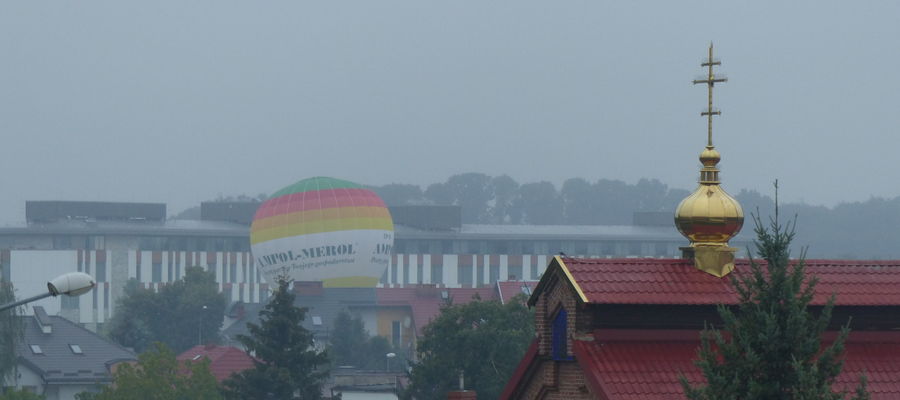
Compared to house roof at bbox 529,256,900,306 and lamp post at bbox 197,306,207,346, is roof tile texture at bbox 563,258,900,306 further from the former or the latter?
lamp post at bbox 197,306,207,346

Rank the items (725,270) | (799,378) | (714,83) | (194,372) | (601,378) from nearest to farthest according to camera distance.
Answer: (799,378) < (601,378) < (725,270) < (714,83) < (194,372)

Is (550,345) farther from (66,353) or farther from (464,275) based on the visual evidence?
(464,275)

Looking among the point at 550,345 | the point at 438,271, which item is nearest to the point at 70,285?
the point at 550,345

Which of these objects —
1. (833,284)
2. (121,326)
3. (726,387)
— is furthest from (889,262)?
(121,326)

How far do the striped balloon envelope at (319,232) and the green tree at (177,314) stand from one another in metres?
8.36

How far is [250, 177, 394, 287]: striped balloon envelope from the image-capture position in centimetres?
12400

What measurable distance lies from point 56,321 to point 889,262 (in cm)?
8660

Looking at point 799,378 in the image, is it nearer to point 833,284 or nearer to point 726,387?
point 726,387

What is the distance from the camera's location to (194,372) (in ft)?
235

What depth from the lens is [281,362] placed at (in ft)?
213

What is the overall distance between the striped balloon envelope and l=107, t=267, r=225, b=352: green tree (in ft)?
27.4

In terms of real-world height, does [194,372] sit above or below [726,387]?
below

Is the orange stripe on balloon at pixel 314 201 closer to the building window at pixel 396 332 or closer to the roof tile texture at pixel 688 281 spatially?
the building window at pixel 396 332

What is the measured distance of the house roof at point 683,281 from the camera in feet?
76.5
